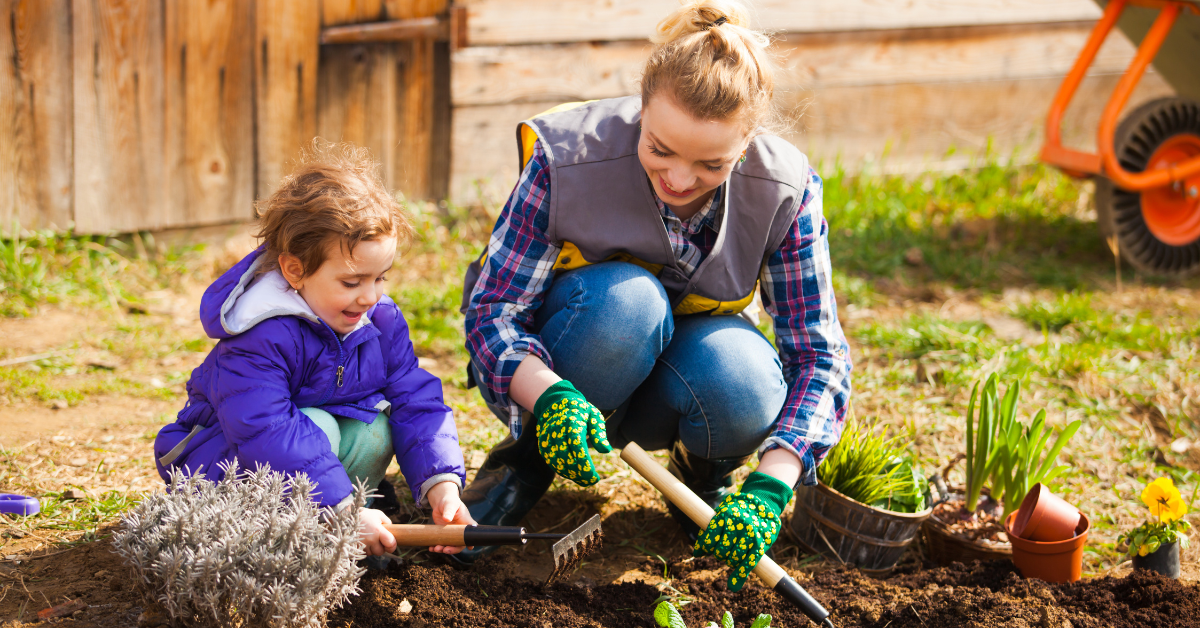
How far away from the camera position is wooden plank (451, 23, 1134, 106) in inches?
159

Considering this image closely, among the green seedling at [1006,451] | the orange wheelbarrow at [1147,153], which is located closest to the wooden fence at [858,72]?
the orange wheelbarrow at [1147,153]

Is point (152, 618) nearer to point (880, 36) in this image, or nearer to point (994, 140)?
point (880, 36)

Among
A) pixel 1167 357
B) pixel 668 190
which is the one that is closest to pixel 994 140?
pixel 1167 357

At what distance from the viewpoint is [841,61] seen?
4758 millimetres

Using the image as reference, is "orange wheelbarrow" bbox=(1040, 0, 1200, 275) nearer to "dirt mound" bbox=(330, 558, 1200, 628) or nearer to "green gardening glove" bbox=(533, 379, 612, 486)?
"dirt mound" bbox=(330, 558, 1200, 628)

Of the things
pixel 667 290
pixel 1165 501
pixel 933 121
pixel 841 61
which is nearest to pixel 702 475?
pixel 667 290

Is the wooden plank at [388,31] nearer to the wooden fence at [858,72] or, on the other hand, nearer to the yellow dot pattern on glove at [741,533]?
the wooden fence at [858,72]

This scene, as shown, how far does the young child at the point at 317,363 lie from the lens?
5.44 ft

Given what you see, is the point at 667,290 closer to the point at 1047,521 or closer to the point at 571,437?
the point at 571,437

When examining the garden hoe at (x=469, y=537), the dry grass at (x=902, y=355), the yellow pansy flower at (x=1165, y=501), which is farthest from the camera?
the dry grass at (x=902, y=355)

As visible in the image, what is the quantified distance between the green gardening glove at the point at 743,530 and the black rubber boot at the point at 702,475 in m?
0.33

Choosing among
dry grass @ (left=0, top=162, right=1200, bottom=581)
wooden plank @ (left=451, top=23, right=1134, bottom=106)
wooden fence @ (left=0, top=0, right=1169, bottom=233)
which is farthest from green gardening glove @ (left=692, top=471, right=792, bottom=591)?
wooden plank @ (left=451, top=23, right=1134, bottom=106)

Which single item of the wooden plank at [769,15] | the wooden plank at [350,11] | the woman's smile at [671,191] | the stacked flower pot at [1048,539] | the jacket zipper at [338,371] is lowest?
the stacked flower pot at [1048,539]

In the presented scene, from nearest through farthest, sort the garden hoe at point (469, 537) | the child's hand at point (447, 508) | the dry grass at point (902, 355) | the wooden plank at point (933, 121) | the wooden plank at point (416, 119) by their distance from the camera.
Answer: the garden hoe at point (469, 537), the child's hand at point (447, 508), the dry grass at point (902, 355), the wooden plank at point (416, 119), the wooden plank at point (933, 121)
